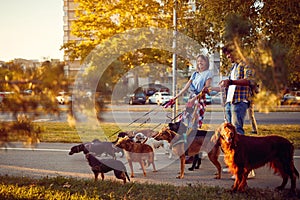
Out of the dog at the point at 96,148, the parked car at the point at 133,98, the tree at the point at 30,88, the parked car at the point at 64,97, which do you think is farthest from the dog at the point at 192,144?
the tree at the point at 30,88

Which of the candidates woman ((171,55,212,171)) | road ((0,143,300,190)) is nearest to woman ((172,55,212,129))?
woman ((171,55,212,171))

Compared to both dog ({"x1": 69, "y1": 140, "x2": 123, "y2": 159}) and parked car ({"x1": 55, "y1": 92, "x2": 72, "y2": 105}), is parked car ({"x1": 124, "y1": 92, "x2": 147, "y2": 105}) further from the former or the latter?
parked car ({"x1": 55, "y1": 92, "x2": 72, "y2": 105})

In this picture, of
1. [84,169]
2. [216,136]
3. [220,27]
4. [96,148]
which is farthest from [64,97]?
[220,27]

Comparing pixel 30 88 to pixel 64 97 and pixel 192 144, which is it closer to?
pixel 64 97

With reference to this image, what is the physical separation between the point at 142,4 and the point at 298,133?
7531 mm

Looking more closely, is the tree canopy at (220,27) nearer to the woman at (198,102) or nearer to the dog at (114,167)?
the woman at (198,102)

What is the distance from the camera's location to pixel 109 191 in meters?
5.74

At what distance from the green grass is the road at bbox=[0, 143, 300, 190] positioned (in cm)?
64

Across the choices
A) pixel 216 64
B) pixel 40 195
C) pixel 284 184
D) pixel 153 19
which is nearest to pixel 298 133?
pixel 216 64

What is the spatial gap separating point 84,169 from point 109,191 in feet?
7.68

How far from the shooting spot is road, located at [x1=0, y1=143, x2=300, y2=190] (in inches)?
272

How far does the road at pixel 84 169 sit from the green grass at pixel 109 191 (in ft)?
2.08

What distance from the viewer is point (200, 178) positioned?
7168 mm

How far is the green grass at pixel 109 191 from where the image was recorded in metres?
5.45
